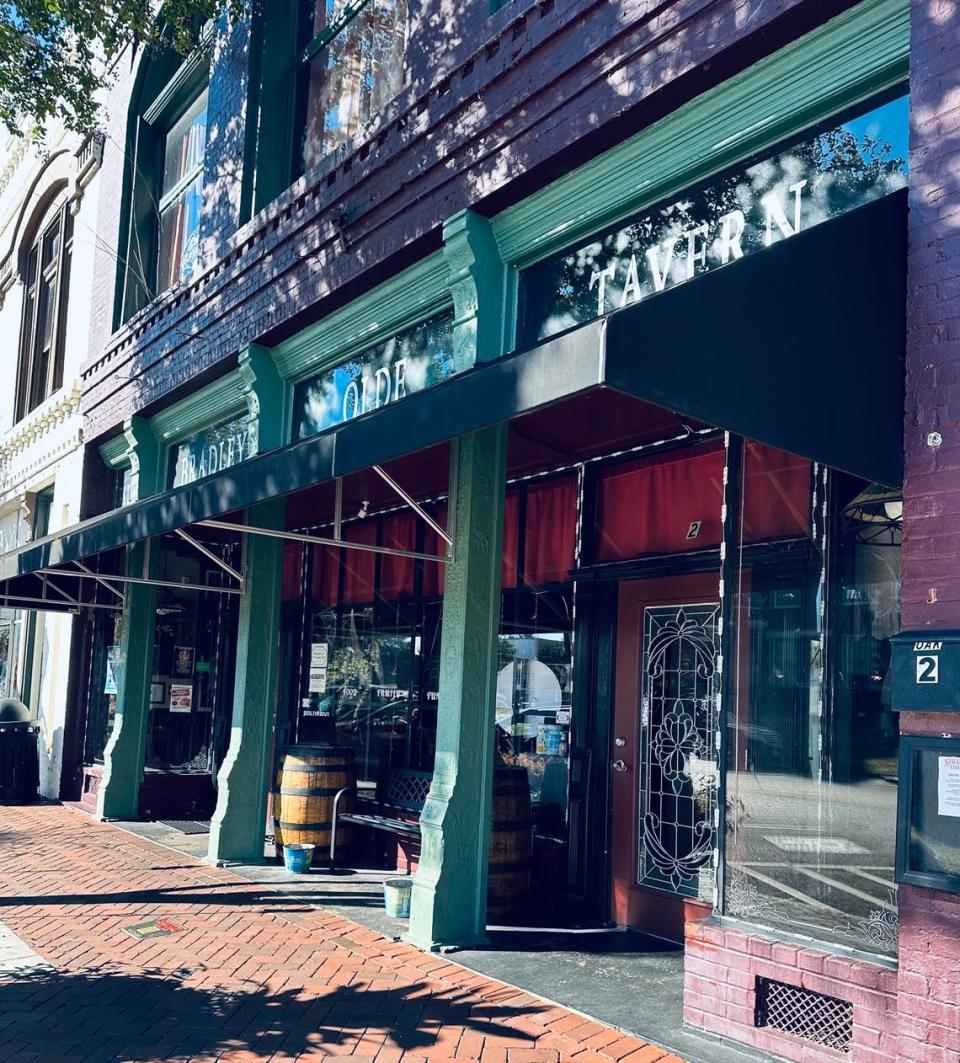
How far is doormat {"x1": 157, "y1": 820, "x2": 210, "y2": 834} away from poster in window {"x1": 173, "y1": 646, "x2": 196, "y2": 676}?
170 centimetres

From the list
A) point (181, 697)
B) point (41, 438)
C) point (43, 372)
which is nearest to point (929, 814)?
point (181, 697)

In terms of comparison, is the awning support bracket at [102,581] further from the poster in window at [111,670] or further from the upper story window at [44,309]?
the upper story window at [44,309]

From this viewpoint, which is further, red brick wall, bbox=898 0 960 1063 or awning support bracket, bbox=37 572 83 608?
awning support bracket, bbox=37 572 83 608

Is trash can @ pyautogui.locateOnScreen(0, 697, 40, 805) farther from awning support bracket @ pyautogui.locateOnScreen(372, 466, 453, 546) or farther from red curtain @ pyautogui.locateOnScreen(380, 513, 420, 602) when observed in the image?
awning support bracket @ pyautogui.locateOnScreen(372, 466, 453, 546)

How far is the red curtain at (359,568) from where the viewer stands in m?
9.89

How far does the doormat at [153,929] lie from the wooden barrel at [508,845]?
6.49 feet

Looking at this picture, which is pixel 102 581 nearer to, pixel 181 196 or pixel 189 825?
pixel 189 825

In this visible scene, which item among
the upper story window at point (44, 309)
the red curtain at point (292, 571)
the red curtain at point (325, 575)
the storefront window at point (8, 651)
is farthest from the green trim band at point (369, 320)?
the storefront window at point (8, 651)

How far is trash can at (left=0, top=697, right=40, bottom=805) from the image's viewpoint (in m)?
12.8

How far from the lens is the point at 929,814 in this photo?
3990 millimetres

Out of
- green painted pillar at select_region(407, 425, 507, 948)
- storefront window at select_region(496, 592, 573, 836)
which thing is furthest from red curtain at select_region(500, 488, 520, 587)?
green painted pillar at select_region(407, 425, 507, 948)

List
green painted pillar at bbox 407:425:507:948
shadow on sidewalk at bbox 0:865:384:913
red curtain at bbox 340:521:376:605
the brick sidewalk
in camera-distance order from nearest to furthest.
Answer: the brick sidewalk
green painted pillar at bbox 407:425:507:948
shadow on sidewalk at bbox 0:865:384:913
red curtain at bbox 340:521:376:605

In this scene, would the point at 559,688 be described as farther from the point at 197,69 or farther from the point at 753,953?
the point at 197,69

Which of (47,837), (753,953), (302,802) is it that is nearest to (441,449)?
(302,802)
